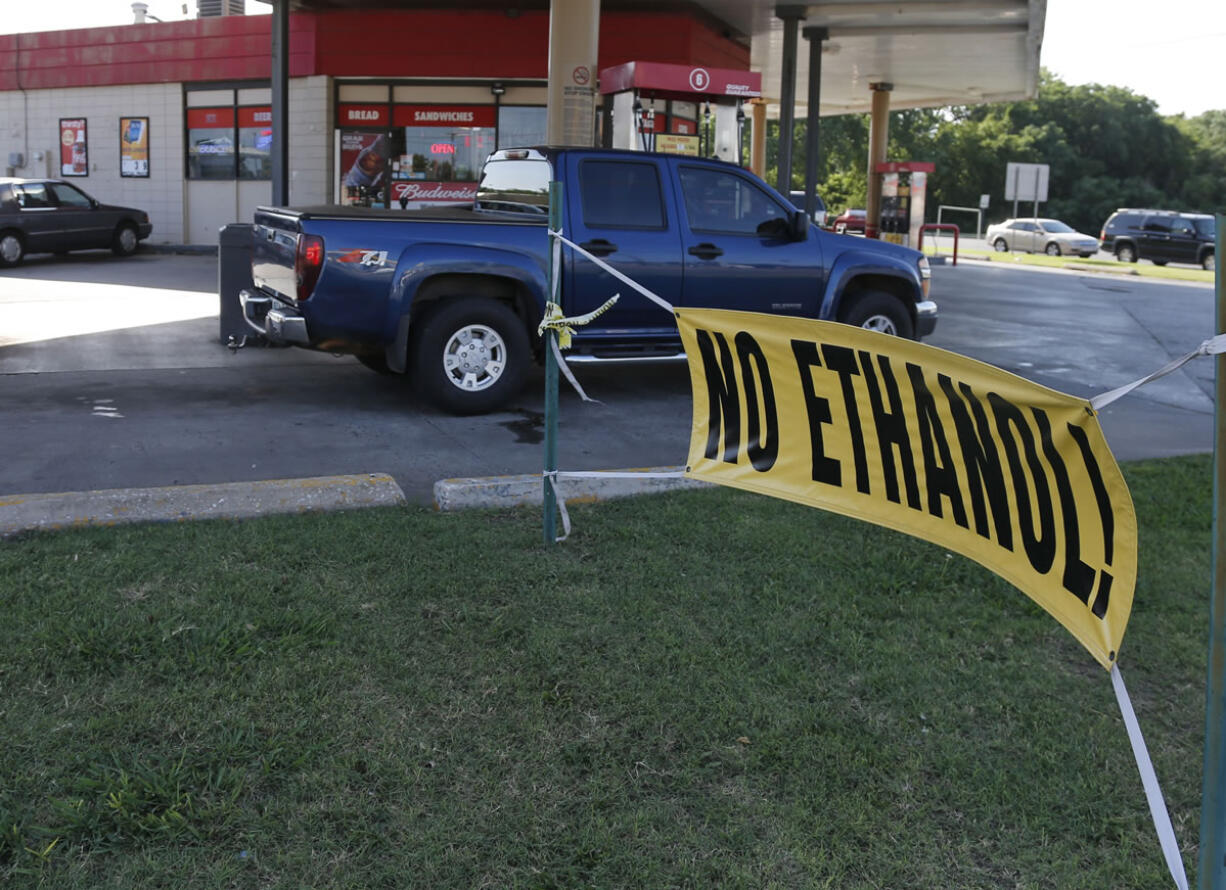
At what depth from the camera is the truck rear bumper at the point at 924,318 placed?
10.4m

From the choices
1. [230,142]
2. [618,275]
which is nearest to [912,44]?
[230,142]

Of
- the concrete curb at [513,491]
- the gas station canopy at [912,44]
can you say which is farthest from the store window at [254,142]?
the concrete curb at [513,491]

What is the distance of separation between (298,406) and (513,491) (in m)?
3.45

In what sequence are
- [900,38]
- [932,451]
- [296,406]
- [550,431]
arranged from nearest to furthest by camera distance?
[932,451] < [550,431] < [296,406] < [900,38]

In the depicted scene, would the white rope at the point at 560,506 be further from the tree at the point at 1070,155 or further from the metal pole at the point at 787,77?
the tree at the point at 1070,155

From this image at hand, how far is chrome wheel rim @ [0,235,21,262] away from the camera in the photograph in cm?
2041

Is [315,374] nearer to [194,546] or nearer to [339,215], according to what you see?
[339,215]

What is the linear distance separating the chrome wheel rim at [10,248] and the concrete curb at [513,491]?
17.5 m

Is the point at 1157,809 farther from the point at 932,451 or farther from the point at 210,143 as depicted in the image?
the point at 210,143

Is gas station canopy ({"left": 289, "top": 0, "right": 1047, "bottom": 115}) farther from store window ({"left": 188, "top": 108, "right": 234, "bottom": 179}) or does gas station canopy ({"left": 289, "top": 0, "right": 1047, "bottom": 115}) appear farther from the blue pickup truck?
the blue pickup truck

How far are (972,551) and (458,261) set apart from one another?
574 centimetres

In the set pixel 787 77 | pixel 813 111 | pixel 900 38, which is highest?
pixel 900 38

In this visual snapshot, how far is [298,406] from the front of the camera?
902 cm

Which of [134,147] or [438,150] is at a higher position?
[134,147]
